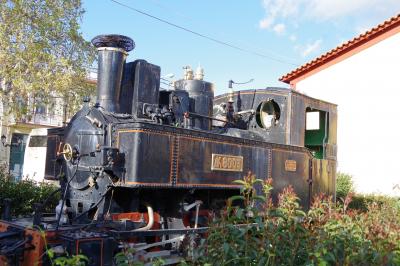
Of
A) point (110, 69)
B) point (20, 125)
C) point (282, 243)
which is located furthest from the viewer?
point (20, 125)

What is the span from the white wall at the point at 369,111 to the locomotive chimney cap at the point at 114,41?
29.6 feet

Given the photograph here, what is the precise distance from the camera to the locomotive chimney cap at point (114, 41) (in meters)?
6.06

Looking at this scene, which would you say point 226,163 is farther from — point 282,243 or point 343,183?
point 343,183

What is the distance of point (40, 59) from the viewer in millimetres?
12961

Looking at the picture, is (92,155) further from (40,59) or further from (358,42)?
(358,42)

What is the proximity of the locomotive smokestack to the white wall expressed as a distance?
9099mm

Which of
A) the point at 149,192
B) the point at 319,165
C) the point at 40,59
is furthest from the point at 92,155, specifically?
the point at 40,59

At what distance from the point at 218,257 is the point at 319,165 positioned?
628 cm

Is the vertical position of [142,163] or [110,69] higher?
[110,69]

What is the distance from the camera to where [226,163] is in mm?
6445

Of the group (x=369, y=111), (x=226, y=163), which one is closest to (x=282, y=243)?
(x=226, y=163)

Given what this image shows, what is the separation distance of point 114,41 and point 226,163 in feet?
7.54

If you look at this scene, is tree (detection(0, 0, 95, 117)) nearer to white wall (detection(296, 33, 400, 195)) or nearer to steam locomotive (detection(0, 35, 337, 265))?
steam locomotive (detection(0, 35, 337, 265))

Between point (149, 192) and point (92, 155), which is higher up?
point (92, 155)
